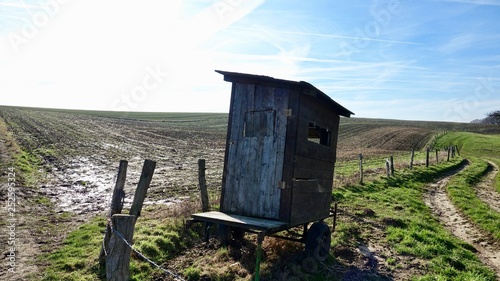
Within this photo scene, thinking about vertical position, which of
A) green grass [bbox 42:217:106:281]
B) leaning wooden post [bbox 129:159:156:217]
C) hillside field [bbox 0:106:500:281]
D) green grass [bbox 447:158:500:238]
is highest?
leaning wooden post [bbox 129:159:156:217]

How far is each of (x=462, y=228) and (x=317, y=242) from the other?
6858 millimetres

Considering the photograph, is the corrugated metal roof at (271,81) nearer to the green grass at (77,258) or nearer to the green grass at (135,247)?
the green grass at (135,247)

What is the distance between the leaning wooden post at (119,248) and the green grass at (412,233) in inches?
249

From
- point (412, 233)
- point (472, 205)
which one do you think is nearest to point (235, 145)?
point (412, 233)

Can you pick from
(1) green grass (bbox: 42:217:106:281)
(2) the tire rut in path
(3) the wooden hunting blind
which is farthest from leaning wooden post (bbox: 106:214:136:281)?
(2) the tire rut in path

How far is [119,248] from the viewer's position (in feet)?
15.2

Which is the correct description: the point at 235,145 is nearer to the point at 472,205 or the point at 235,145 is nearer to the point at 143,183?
the point at 143,183

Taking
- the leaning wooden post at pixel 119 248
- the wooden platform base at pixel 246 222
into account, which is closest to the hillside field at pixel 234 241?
the wooden platform base at pixel 246 222

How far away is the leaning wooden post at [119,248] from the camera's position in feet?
14.9

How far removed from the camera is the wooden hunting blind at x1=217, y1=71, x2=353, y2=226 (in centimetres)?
756

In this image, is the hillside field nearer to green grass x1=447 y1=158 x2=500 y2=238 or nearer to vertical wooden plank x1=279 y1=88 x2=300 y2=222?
green grass x1=447 y1=158 x2=500 y2=238

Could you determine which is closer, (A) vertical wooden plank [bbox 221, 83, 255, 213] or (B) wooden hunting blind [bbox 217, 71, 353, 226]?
(B) wooden hunting blind [bbox 217, 71, 353, 226]

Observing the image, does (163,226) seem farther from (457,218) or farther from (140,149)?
(140,149)

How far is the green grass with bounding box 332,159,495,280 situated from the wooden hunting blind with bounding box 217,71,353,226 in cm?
294
